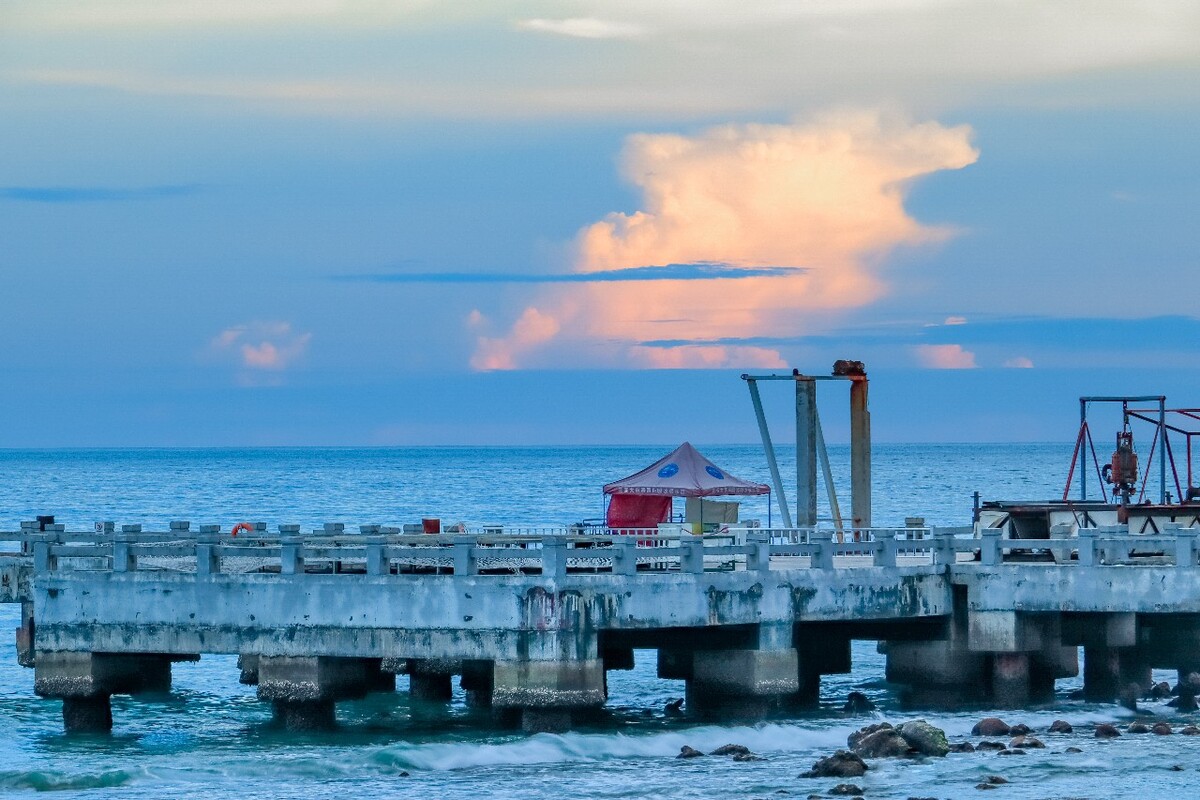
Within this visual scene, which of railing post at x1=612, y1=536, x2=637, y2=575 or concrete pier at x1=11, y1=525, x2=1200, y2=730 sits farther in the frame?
railing post at x1=612, y1=536, x2=637, y2=575

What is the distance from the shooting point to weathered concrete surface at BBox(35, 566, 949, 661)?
27.5 metres

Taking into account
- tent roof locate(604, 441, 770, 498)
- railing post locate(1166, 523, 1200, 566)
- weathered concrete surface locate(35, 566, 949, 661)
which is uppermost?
tent roof locate(604, 441, 770, 498)

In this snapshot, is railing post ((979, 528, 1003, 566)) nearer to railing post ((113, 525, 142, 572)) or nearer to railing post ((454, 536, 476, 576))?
railing post ((454, 536, 476, 576))

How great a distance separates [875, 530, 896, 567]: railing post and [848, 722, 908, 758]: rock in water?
138 inches

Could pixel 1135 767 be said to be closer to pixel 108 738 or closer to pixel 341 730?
pixel 341 730

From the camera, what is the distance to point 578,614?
90.2 ft

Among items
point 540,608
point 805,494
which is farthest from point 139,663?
point 805,494

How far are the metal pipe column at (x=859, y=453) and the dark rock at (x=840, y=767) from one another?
10.3m

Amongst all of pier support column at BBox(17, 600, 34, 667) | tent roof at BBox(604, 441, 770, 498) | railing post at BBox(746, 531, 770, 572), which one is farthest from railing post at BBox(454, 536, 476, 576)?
pier support column at BBox(17, 600, 34, 667)

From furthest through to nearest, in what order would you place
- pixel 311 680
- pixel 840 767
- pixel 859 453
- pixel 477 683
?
pixel 859 453, pixel 477 683, pixel 311 680, pixel 840 767

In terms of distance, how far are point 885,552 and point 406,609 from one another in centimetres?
844

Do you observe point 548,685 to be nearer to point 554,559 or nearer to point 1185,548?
point 554,559

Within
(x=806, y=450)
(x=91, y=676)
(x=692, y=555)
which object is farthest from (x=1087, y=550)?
(x=91, y=676)

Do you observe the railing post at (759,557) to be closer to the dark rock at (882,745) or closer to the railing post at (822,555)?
the railing post at (822,555)
